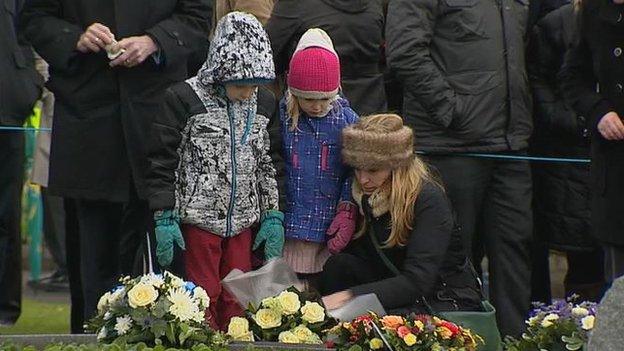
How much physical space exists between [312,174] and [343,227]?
11.6 inches

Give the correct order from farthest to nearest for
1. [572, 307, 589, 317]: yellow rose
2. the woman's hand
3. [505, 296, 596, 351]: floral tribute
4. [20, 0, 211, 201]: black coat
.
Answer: [20, 0, 211, 201]: black coat → the woman's hand → [572, 307, 589, 317]: yellow rose → [505, 296, 596, 351]: floral tribute

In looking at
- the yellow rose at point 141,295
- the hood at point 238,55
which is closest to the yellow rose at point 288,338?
the yellow rose at point 141,295

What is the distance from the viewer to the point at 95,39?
8.38m

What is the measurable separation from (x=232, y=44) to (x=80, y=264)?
1.98 m

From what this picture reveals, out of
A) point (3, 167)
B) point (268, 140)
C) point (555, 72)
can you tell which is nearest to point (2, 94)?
point (3, 167)

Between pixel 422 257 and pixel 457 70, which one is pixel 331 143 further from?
pixel 457 70

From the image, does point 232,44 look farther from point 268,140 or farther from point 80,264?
point 80,264

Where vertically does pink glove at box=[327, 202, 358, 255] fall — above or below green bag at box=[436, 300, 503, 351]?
above

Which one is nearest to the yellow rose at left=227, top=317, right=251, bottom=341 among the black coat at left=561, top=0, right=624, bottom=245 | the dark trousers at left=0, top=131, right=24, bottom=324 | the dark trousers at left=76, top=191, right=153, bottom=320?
the dark trousers at left=76, top=191, right=153, bottom=320

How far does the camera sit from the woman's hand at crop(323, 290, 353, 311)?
295 inches

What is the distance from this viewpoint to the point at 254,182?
798 centimetres

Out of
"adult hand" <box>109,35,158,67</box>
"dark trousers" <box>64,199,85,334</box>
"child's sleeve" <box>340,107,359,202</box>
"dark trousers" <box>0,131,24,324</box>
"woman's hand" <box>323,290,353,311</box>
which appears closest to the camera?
"woman's hand" <box>323,290,353,311</box>

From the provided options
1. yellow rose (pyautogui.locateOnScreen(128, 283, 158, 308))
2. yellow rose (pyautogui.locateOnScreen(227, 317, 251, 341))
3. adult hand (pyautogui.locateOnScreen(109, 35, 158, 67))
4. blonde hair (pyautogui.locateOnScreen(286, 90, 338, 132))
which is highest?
adult hand (pyautogui.locateOnScreen(109, 35, 158, 67))

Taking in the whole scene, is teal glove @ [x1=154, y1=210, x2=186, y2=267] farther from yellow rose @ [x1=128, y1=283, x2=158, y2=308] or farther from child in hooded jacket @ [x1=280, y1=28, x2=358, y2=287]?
yellow rose @ [x1=128, y1=283, x2=158, y2=308]
